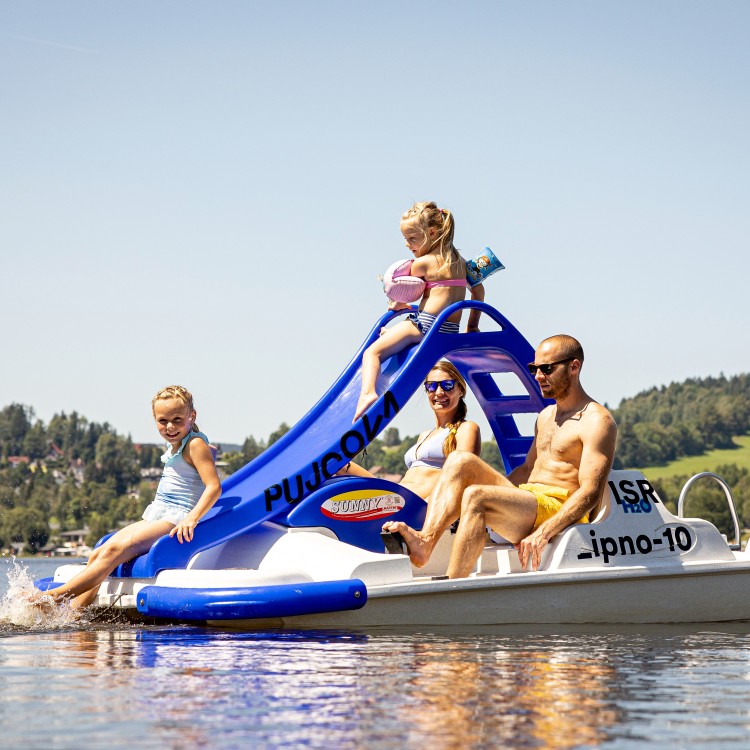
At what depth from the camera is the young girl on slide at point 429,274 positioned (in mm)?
10367

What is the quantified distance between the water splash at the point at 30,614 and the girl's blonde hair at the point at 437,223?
366cm

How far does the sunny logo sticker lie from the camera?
9.55m

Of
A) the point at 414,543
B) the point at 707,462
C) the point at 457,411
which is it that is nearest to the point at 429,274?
the point at 457,411

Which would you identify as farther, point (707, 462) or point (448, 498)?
point (707, 462)

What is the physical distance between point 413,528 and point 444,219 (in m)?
2.37

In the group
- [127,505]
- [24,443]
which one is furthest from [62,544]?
[24,443]

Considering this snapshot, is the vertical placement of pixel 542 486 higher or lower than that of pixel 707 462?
lower

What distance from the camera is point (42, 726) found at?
5.34 m

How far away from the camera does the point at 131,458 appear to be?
176 m

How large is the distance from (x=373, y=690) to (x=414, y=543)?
3.03 m

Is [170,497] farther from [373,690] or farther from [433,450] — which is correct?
[373,690]

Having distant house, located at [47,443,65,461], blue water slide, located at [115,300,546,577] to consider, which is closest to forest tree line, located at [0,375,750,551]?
distant house, located at [47,443,65,461]

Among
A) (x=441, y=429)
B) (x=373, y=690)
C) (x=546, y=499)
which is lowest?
(x=373, y=690)

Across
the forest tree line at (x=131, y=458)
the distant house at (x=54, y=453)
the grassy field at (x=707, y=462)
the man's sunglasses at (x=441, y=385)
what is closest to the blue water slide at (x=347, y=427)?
the man's sunglasses at (x=441, y=385)
